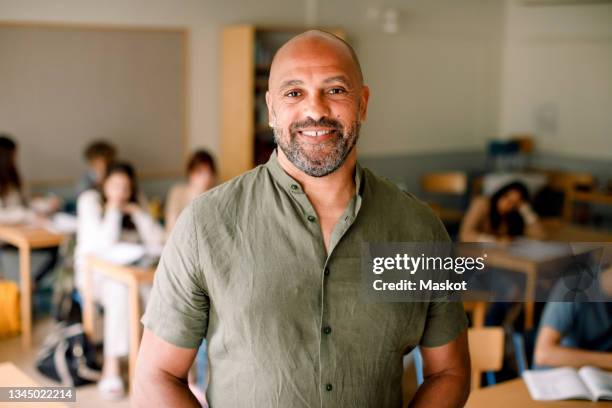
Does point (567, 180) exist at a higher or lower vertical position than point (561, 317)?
lower

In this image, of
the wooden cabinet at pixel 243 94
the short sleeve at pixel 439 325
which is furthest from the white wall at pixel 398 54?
the short sleeve at pixel 439 325

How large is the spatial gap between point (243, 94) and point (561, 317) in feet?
15.5

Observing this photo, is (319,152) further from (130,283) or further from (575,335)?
(130,283)

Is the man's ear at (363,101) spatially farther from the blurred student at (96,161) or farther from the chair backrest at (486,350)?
the blurred student at (96,161)

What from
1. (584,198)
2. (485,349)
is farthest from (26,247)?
(584,198)

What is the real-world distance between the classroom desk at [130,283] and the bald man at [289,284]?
248 cm

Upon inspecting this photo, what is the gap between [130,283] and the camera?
161 inches

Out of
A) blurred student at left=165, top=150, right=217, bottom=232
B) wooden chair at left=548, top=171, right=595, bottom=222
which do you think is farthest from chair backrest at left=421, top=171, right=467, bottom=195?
blurred student at left=165, top=150, right=217, bottom=232

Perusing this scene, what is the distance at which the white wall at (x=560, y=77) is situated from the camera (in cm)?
886

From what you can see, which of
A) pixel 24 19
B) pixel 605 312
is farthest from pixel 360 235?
pixel 24 19

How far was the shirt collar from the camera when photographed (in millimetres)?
1625

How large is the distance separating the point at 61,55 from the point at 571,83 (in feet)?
19.7

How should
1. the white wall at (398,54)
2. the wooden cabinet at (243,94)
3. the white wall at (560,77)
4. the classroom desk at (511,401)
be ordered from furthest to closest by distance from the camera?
the white wall at (560,77), the wooden cabinet at (243,94), the white wall at (398,54), the classroom desk at (511,401)

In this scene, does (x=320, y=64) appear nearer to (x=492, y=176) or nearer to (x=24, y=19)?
(x=24, y=19)
